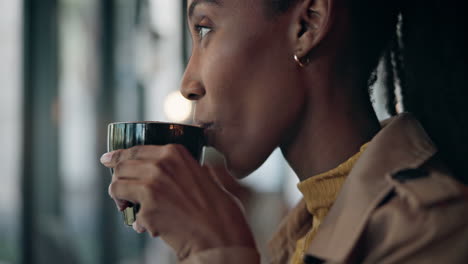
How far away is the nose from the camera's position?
1.01m

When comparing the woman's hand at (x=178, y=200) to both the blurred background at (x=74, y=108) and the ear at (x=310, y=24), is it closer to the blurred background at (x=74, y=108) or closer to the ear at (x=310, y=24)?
the ear at (x=310, y=24)

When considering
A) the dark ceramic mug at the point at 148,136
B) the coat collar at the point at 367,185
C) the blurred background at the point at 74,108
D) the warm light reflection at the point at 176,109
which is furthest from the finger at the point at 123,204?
the warm light reflection at the point at 176,109

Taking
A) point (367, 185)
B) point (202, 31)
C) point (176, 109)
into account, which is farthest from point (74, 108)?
point (367, 185)

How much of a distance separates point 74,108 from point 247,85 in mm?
2828

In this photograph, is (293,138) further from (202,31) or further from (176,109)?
(176,109)

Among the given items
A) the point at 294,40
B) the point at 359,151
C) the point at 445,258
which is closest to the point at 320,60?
the point at 294,40

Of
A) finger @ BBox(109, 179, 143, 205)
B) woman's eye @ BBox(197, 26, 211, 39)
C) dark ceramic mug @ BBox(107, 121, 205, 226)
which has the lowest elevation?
finger @ BBox(109, 179, 143, 205)

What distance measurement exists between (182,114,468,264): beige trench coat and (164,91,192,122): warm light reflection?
13.5 ft

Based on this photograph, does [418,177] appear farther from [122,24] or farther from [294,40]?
[122,24]

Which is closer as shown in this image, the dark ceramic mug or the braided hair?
the dark ceramic mug

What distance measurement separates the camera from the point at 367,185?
32.4 inches

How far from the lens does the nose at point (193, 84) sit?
1011 mm

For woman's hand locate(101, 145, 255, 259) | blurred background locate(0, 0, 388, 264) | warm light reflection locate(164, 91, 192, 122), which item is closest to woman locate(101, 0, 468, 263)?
woman's hand locate(101, 145, 255, 259)

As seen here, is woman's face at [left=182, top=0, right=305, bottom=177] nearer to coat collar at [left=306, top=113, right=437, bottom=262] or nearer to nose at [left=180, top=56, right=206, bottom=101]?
nose at [left=180, top=56, right=206, bottom=101]
